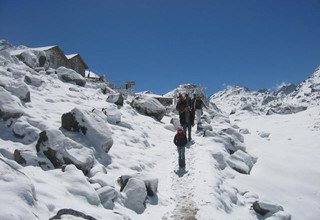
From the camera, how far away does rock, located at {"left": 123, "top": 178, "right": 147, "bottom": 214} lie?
12359 millimetres

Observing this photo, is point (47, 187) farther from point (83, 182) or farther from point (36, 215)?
point (36, 215)

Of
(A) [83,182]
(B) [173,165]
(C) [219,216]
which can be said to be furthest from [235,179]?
(A) [83,182]

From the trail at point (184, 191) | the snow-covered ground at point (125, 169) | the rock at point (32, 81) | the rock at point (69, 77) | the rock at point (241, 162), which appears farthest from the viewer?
the rock at point (69, 77)

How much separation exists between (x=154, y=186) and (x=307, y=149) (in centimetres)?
1515

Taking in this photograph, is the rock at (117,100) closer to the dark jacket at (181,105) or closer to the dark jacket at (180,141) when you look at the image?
the dark jacket at (181,105)

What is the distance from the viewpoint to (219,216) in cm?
1249

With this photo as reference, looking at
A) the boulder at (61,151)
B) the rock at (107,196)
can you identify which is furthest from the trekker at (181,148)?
the rock at (107,196)

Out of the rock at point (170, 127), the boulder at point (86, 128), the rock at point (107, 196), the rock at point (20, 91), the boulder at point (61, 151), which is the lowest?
the rock at point (107, 196)

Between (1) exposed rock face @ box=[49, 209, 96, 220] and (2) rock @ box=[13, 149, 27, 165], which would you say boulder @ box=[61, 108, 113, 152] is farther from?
(1) exposed rock face @ box=[49, 209, 96, 220]

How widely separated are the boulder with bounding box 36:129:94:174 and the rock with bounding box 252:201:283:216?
6.77 meters

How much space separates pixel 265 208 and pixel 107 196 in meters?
6.35

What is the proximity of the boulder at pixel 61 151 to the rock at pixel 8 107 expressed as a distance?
10.1 ft

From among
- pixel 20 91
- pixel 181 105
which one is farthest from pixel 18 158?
pixel 181 105

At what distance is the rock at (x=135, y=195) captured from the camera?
487 inches
